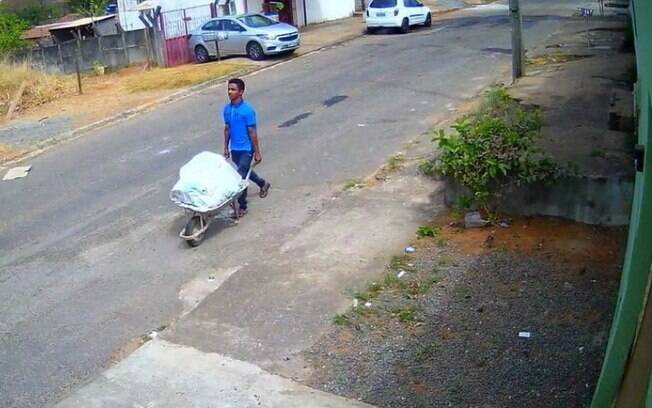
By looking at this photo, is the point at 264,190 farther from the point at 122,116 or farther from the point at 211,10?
the point at 211,10

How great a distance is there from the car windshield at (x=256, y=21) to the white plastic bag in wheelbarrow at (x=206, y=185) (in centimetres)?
1561

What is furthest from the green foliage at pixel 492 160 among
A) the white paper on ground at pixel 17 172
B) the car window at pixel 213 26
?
the car window at pixel 213 26

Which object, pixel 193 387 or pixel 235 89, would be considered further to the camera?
pixel 235 89

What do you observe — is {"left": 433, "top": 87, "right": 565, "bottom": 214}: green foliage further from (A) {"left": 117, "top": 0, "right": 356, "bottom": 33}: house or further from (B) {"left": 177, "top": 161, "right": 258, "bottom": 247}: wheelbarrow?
(A) {"left": 117, "top": 0, "right": 356, "bottom": 33}: house

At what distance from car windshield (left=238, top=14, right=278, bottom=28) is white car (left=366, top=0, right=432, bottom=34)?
5.21 metres

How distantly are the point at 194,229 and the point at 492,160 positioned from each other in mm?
3574

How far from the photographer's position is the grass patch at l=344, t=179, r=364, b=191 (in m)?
10.3

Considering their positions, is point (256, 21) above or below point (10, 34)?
below

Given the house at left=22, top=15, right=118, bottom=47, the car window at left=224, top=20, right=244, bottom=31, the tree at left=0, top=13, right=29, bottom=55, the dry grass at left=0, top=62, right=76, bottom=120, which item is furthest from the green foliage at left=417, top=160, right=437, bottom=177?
the house at left=22, top=15, right=118, bottom=47

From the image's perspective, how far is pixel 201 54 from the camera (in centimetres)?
2484

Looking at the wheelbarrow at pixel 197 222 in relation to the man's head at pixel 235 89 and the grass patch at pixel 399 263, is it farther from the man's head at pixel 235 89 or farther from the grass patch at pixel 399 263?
the grass patch at pixel 399 263

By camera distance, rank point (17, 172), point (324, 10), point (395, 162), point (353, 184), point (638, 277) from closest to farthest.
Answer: point (638, 277)
point (353, 184)
point (395, 162)
point (17, 172)
point (324, 10)

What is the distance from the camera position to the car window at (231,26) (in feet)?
77.9

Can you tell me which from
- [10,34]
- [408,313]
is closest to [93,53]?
[10,34]
